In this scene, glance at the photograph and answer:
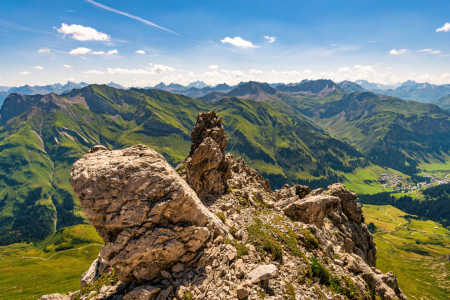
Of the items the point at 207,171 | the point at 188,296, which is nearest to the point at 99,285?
the point at 188,296

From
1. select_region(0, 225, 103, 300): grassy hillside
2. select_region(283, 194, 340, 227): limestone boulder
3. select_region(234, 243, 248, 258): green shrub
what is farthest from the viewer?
select_region(0, 225, 103, 300): grassy hillside

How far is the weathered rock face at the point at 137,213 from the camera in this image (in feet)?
63.3

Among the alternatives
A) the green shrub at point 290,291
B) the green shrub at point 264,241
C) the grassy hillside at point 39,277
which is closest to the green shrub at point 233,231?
the green shrub at point 264,241

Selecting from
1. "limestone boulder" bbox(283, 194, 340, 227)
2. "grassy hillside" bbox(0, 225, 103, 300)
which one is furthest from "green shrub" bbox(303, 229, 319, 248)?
"grassy hillside" bbox(0, 225, 103, 300)

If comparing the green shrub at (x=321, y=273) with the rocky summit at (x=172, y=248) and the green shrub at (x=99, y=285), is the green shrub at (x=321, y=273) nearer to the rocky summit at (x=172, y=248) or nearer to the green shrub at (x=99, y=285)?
the rocky summit at (x=172, y=248)

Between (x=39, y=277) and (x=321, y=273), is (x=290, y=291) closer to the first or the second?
(x=321, y=273)

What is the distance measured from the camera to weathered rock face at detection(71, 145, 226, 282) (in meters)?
19.3

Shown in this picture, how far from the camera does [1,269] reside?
7318 inches

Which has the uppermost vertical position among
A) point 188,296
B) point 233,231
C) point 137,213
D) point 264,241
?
point 137,213

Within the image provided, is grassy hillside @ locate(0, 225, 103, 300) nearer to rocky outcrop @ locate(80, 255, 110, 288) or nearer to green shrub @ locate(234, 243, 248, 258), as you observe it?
rocky outcrop @ locate(80, 255, 110, 288)

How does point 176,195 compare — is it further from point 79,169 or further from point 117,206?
point 79,169

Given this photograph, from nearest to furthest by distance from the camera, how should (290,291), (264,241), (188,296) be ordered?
1. (188,296)
2. (290,291)
3. (264,241)

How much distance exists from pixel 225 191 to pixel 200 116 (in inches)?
860

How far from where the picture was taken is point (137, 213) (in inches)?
774
